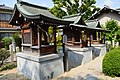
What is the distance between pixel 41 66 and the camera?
8.34m

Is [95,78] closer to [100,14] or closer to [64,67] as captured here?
[64,67]

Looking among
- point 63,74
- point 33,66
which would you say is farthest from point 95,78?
point 33,66

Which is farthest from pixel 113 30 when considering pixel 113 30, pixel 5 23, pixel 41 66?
pixel 5 23

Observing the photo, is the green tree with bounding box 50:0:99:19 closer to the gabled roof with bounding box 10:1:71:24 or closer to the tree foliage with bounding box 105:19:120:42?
the tree foliage with bounding box 105:19:120:42

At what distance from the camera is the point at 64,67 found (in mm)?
10461

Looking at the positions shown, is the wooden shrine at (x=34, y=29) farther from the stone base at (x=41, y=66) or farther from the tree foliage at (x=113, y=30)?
the tree foliage at (x=113, y=30)

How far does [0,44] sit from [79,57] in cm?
1388

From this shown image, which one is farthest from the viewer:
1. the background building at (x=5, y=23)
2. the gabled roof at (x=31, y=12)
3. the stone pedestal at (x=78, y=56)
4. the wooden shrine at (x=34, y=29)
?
the background building at (x=5, y=23)

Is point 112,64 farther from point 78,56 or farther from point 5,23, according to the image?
point 5,23

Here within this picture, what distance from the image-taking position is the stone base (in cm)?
837

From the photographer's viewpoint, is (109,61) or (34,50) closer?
(109,61)

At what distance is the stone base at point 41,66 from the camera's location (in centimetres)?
837

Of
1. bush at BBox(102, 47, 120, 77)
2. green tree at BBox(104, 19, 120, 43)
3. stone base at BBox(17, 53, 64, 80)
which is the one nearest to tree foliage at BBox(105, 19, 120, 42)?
green tree at BBox(104, 19, 120, 43)

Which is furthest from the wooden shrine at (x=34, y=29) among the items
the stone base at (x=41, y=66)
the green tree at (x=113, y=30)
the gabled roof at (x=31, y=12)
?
the green tree at (x=113, y=30)
